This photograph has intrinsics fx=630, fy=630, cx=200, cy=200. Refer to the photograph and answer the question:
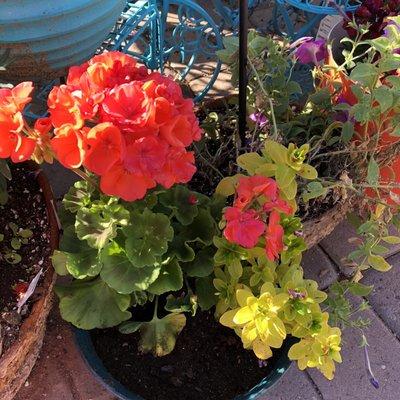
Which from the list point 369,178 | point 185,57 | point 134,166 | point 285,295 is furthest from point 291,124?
point 185,57

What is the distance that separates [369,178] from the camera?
1208 millimetres

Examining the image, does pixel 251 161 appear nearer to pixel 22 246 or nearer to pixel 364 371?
pixel 22 246

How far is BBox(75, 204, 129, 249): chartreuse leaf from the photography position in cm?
115

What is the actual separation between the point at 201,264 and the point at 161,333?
0.17m

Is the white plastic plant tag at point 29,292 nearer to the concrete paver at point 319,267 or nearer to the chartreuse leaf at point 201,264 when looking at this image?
the chartreuse leaf at point 201,264

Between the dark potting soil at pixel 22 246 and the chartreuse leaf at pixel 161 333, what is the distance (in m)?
0.26

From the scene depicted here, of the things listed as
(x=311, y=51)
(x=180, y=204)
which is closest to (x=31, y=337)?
(x=180, y=204)

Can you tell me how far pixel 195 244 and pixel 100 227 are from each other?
26 centimetres

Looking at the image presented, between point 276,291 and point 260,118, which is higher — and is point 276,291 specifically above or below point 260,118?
below

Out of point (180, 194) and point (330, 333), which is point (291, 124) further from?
point (330, 333)

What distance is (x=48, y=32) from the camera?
1371 millimetres

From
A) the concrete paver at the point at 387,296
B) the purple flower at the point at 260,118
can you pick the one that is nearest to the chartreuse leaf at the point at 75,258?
the purple flower at the point at 260,118

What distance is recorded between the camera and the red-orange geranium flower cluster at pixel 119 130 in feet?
3.09

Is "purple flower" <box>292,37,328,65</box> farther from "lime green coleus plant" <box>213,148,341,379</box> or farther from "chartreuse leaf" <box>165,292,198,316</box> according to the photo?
"chartreuse leaf" <box>165,292,198,316</box>
